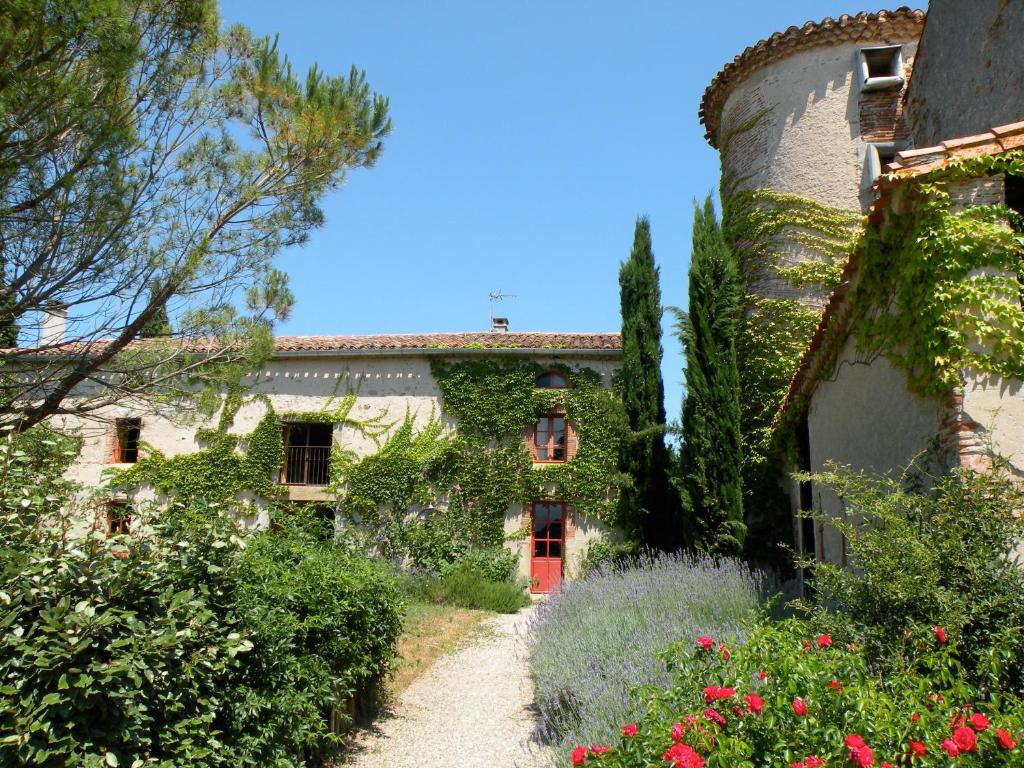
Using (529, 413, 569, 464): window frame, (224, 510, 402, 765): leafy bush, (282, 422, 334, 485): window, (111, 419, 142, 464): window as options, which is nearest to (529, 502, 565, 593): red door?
(529, 413, 569, 464): window frame

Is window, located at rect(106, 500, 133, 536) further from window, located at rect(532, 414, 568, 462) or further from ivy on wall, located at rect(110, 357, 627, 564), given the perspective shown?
window, located at rect(532, 414, 568, 462)

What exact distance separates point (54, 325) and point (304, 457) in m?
11.5

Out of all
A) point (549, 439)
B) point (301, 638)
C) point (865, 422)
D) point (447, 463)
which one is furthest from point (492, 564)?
point (301, 638)

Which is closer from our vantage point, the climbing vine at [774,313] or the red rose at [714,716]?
the red rose at [714,716]

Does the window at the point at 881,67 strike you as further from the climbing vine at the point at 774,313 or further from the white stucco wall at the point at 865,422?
the white stucco wall at the point at 865,422

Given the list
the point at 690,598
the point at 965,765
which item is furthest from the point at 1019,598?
the point at 690,598

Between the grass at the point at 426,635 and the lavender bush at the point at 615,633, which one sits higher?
the lavender bush at the point at 615,633

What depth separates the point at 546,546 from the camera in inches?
633

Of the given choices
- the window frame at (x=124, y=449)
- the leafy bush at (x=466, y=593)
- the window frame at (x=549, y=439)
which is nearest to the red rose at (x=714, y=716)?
the leafy bush at (x=466, y=593)

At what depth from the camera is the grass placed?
8172 mm

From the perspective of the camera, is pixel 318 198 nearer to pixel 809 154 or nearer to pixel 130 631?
pixel 130 631

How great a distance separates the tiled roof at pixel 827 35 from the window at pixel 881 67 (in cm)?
21

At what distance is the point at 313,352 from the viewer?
17.1 m

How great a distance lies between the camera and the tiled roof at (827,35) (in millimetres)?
12664
